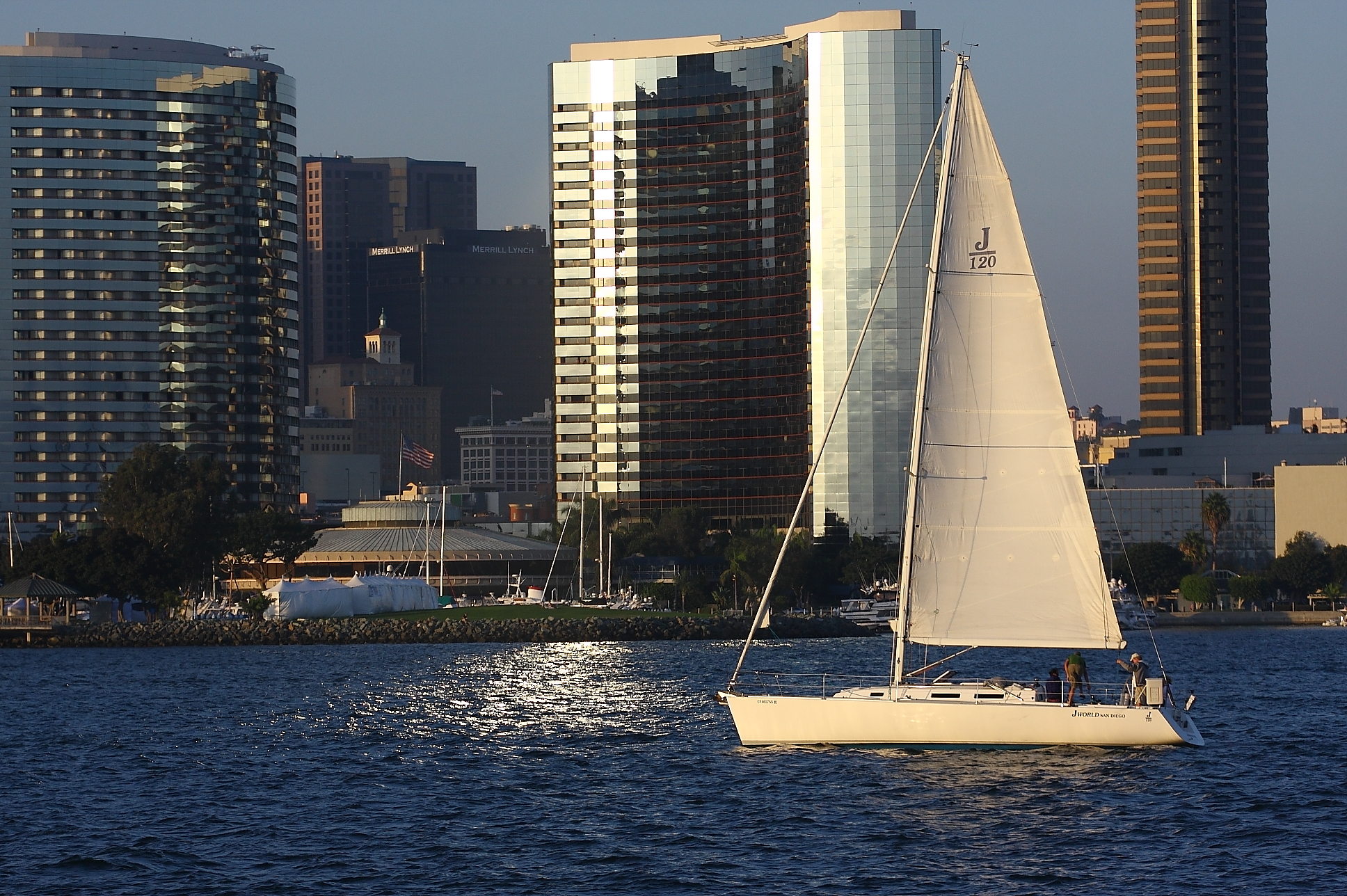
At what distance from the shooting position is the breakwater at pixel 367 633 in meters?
144

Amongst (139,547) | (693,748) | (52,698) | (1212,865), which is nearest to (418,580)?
(139,547)

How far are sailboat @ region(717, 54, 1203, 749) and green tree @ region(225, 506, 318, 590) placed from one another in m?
132

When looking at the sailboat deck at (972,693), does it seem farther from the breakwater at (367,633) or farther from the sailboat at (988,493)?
the breakwater at (367,633)

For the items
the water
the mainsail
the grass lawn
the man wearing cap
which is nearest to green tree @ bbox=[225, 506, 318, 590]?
the grass lawn

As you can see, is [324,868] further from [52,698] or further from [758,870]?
[52,698]

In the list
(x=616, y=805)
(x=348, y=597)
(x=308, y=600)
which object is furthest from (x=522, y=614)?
(x=616, y=805)

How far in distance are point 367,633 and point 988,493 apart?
97.7 m

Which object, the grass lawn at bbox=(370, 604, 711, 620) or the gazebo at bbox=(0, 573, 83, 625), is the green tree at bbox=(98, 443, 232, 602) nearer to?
the gazebo at bbox=(0, 573, 83, 625)

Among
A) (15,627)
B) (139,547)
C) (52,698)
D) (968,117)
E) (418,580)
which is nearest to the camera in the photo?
(968,117)

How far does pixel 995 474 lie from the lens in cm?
5541

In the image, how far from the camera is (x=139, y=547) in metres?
156

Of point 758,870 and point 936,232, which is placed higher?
point 936,232

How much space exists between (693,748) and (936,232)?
2097 cm

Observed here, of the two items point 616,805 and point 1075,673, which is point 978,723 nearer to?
point 1075,673
